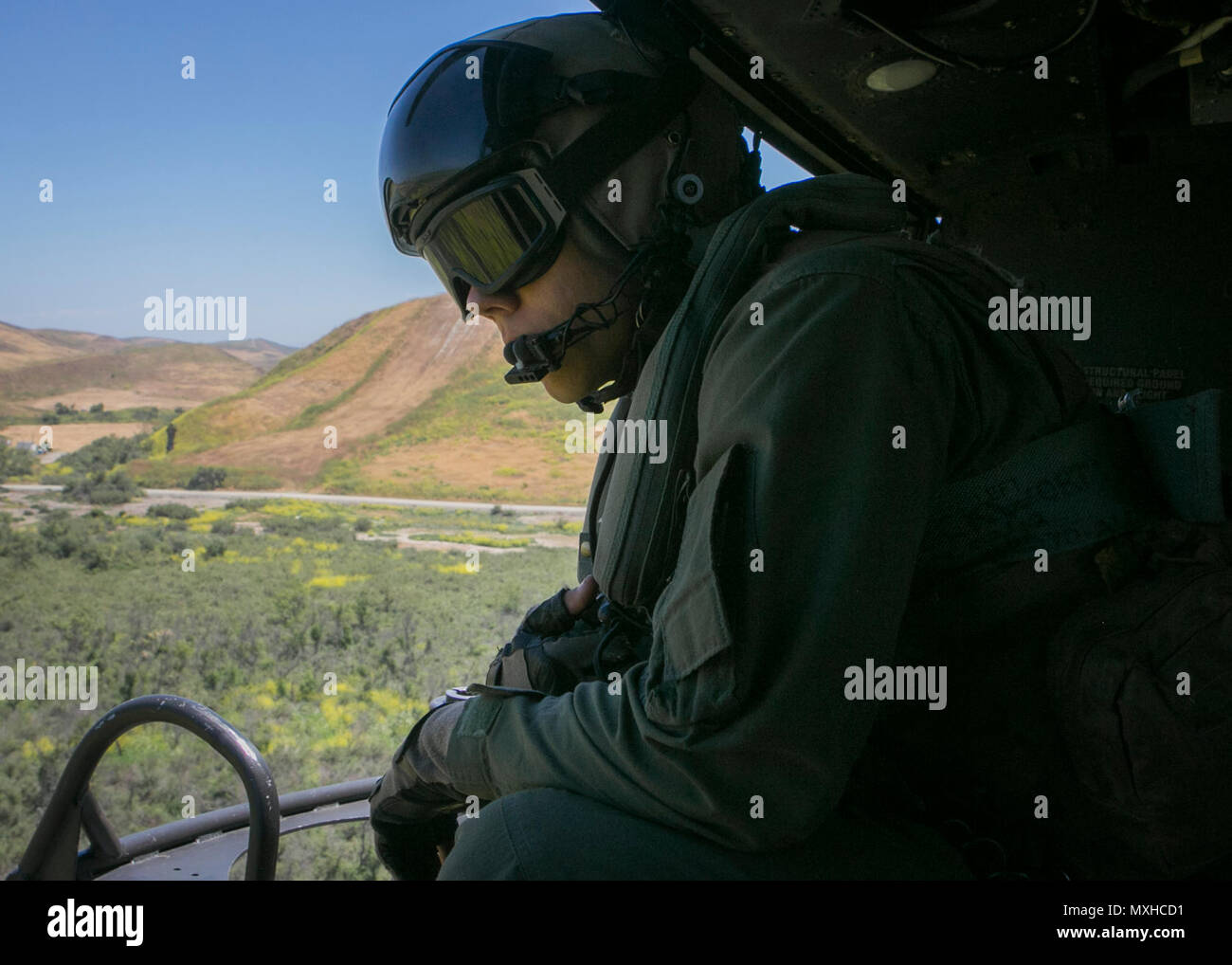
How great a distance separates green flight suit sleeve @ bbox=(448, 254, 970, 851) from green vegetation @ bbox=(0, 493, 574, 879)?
137 centimetres

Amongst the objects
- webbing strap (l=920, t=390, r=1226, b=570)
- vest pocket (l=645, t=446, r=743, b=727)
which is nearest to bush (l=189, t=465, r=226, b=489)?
vest pocket (l=645, t=446, r=743, b=727)

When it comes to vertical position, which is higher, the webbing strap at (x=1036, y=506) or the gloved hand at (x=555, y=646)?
the webbing strap at (x=1036, y=506)

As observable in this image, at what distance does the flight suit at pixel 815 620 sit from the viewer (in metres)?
0.91

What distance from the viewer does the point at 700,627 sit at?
3.09 feet

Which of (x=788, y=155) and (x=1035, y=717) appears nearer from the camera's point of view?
(x=1035, y=717)

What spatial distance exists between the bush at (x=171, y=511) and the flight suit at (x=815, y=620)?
867cm

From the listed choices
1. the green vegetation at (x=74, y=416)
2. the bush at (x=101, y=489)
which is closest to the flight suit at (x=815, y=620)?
the green vegetation at (x=74, y=416)

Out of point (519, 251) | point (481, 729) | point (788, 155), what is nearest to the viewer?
point (481, 729)

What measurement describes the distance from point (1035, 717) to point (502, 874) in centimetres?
65

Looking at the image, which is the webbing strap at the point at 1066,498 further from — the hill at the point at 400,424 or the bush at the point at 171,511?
the hill at the point at 400,424

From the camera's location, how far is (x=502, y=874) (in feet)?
3.30

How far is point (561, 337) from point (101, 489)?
786cm
